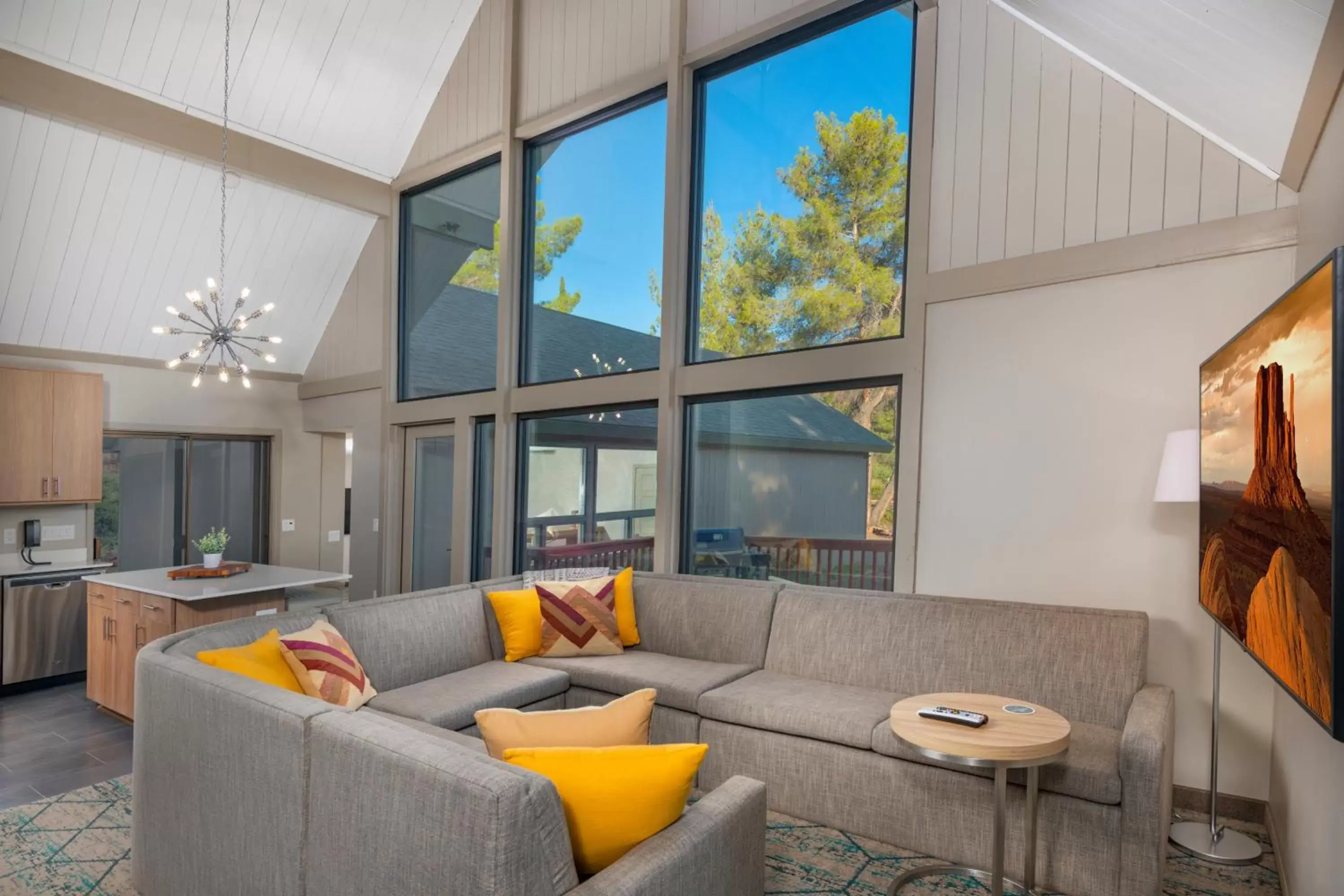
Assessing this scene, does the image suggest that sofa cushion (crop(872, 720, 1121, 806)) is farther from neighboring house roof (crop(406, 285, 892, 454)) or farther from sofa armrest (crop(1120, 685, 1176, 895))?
neighboring house roof (crop(406, 285, 892, 454))

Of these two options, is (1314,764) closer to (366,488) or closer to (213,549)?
(213,549)

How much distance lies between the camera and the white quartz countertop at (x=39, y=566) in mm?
5191

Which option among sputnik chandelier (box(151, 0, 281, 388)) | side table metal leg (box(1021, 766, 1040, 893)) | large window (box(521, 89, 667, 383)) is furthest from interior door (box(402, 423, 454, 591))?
side table metal leg (box(1021, 766, 1040, 893))

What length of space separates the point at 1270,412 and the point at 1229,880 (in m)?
1.78

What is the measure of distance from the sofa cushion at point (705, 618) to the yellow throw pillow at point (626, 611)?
47 mm

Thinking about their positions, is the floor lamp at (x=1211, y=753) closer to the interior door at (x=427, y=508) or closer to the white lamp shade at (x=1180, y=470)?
the white lamp shade at (x=1180, y=470)

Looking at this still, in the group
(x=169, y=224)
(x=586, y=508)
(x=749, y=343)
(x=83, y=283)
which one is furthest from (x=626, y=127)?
(x=83, y=283)

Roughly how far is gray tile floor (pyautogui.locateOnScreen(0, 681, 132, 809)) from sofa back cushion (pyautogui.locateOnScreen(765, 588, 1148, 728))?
3134mm

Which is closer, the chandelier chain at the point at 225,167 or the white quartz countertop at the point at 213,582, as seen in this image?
the white quartz countertop at the point at 213,582

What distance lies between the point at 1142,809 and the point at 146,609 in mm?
4580

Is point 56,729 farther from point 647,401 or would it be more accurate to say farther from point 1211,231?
point 1211,231

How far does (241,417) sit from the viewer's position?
7.04 meters

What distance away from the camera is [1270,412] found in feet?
5.81

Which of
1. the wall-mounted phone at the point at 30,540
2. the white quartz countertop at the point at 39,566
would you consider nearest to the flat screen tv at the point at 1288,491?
the white quartz countertop at the point at 39,566
